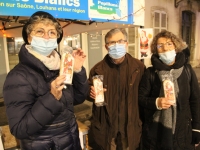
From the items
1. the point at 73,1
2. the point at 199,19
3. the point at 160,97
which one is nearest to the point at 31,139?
the point at 160,97

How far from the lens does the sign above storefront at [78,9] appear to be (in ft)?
7.20

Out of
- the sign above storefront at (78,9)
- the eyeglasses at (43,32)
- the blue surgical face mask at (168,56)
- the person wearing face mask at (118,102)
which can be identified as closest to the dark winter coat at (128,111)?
the person wearing face mask at (118,102)

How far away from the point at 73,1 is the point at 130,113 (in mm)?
1670

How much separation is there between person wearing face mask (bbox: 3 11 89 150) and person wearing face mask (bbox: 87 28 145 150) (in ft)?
1.83

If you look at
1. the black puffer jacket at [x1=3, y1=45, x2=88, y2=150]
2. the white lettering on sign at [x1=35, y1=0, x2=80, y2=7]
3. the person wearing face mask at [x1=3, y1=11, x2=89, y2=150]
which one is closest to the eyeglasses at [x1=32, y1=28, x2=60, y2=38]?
the person wearing face mask at [x1=3, y1=11, x2=89, y2=150]

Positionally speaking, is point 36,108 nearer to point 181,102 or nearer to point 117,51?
point 117,51

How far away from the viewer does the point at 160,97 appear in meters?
1.98

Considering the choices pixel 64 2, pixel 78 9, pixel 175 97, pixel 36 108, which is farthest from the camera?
pixel 78 9

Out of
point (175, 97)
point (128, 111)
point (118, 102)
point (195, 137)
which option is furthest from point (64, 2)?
point (195, 137)

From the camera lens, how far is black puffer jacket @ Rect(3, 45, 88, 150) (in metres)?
1.28

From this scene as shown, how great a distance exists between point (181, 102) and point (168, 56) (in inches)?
20.0

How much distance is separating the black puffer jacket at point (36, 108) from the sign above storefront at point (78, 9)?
984mm

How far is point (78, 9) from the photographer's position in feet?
8.83

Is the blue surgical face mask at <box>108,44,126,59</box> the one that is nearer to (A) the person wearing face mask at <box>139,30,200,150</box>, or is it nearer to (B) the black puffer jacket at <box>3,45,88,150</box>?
(A) the person wearing face mask at <box>139,30,200,150</box>
